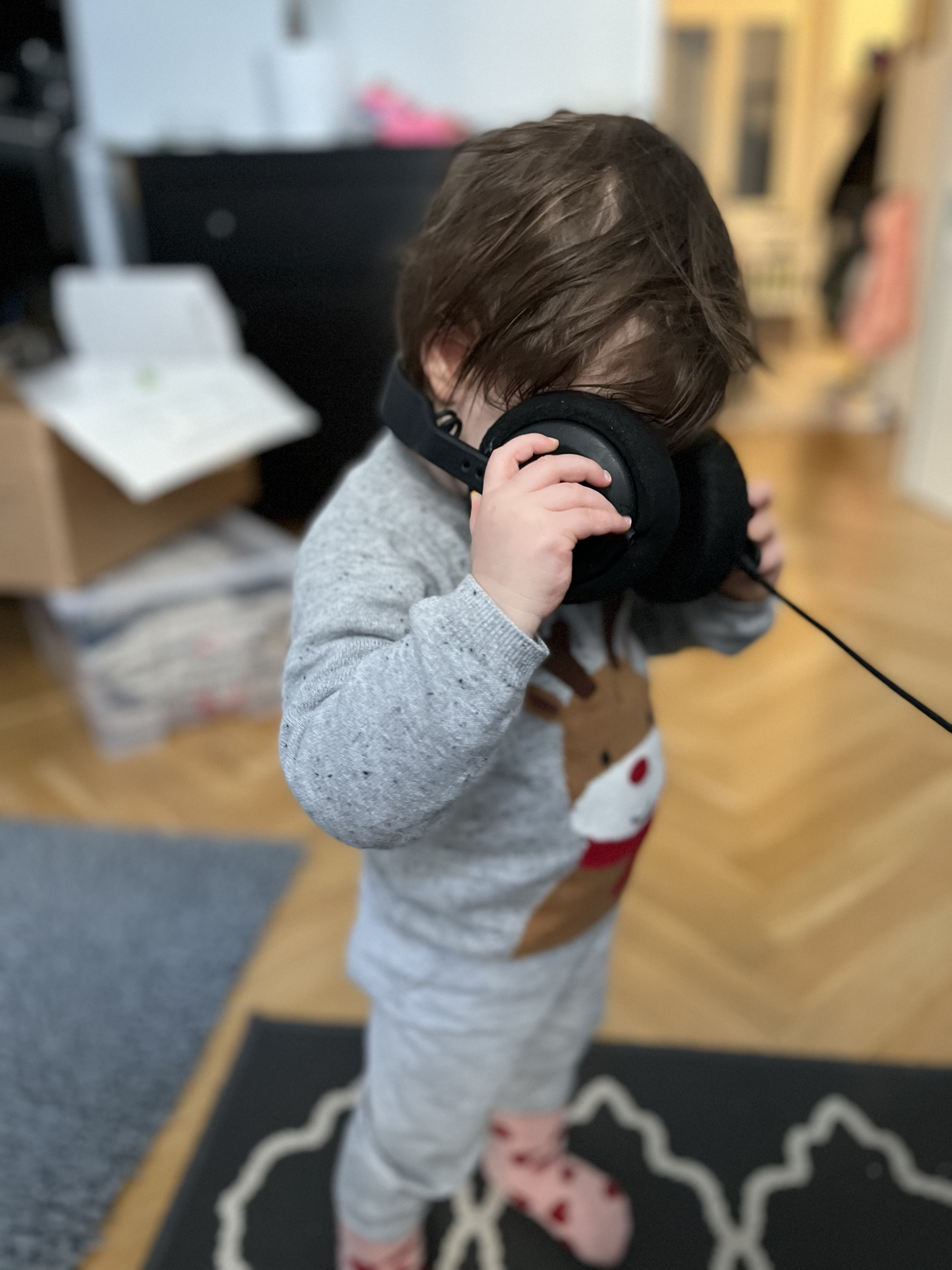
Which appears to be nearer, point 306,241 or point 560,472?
point 560,472

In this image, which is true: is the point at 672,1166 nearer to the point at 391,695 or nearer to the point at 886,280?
the point at 391,695

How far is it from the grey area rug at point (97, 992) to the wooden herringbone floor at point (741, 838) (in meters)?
0.03

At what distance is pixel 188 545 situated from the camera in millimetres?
1592

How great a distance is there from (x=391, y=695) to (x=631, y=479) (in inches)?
5.6

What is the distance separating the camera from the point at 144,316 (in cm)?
154

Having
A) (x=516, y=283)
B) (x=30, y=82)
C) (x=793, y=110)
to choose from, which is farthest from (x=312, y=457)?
(x=793, y=110)

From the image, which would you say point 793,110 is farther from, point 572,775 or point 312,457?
point 572,775

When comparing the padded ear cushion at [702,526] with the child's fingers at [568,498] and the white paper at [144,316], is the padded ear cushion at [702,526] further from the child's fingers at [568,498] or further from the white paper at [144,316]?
the white paper at [144,316]

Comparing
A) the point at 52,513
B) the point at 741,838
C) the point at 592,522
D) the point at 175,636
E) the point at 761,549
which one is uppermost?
the point at 592,522

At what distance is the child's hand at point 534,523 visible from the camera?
1.46 feet

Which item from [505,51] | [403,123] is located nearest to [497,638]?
[403,123]

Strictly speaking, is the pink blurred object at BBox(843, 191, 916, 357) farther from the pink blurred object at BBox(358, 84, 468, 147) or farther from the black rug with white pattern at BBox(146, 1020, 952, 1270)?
the black rug with white pattern at BBox(146, 1020, 952, 1270)

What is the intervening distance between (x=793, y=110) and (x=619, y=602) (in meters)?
4.37

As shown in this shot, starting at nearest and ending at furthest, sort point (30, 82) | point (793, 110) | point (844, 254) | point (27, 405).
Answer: point (27, 405) → point (30, 82) → point (844, 254) → point (793, 110)
